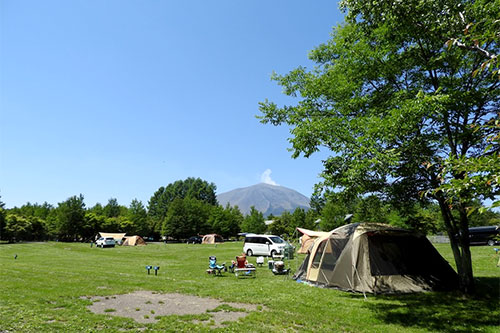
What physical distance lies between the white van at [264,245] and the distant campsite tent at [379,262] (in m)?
14.8

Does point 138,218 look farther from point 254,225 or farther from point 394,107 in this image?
point 394,107

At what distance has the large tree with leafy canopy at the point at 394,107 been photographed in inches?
355

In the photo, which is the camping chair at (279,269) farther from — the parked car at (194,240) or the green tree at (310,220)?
the parked car at (194,240)

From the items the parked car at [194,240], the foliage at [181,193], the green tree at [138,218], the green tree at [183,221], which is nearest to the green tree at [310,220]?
the parked car at [194,240]

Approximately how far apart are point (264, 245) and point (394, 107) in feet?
69.0

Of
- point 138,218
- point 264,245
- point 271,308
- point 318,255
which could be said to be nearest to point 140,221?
point 138,218

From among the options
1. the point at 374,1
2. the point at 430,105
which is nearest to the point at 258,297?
the point at 430,105

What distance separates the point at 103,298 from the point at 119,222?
69887 mm

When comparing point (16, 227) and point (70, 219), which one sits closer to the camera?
point (16, 227)

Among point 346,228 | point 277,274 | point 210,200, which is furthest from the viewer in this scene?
point 210,200

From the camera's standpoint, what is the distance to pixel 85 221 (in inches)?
2653

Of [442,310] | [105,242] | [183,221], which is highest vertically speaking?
[183,221]

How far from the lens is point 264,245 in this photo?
28.9 meters

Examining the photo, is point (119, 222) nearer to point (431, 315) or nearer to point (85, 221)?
point (85, 221)
